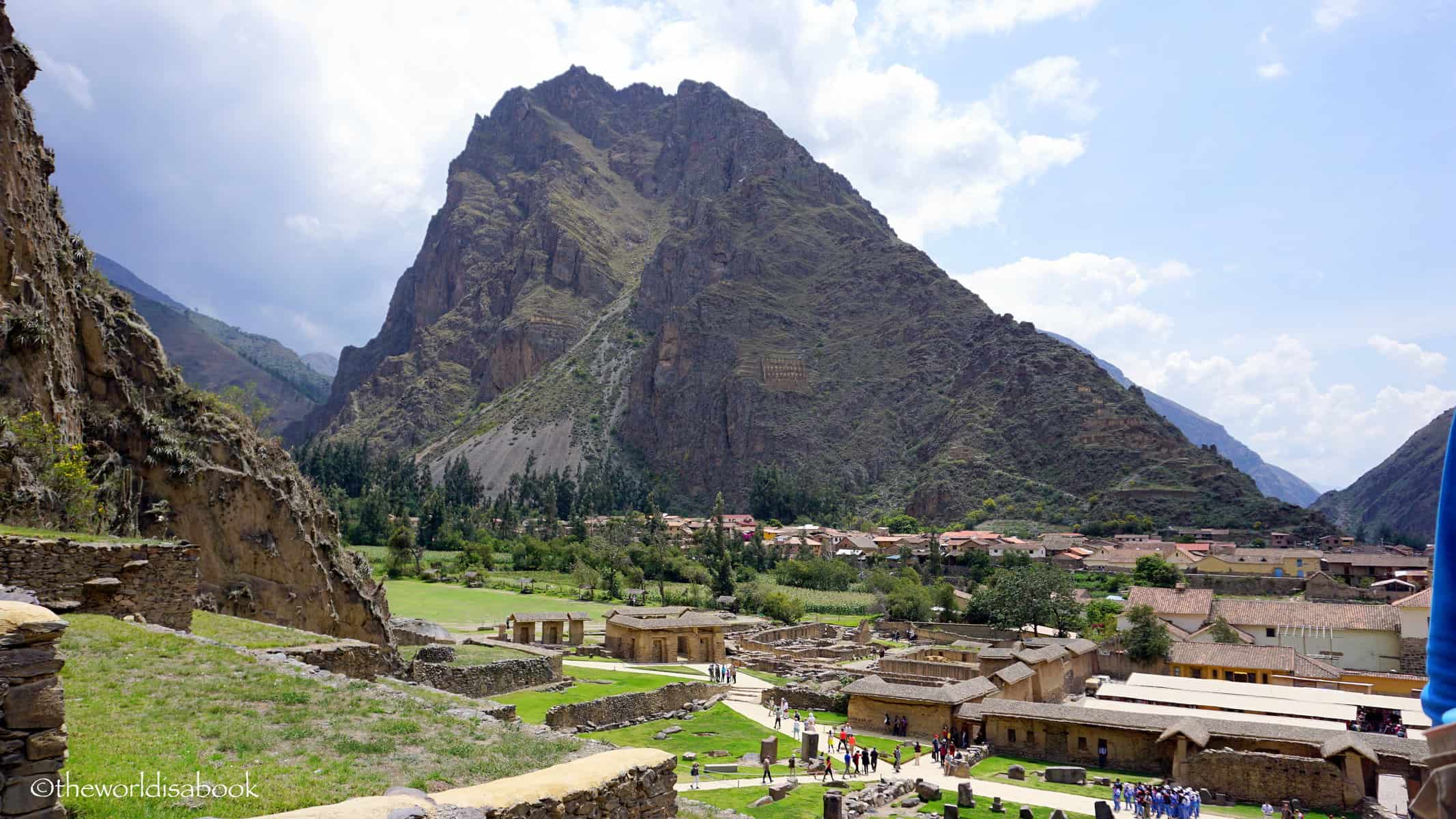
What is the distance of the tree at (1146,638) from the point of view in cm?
4641

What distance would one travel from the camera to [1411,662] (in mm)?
44688

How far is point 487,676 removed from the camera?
3028 cm

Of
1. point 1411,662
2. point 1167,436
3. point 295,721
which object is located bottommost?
point 1411,662

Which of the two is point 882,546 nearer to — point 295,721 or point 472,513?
point 472,513

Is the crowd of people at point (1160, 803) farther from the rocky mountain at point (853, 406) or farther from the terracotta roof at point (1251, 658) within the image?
the rocky mountain at point (853, 406)

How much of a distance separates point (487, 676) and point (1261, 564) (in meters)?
80.7

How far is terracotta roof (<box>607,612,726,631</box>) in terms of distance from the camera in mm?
47469

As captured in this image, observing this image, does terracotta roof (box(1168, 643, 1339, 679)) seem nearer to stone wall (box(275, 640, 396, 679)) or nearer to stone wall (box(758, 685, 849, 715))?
stone wall (box(758, 685, 849, 715))

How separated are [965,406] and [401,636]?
131388mm

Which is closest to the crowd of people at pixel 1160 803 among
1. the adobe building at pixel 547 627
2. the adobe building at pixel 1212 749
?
the adobe building at pixel 1212 749

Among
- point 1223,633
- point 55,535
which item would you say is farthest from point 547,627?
point 1223,633

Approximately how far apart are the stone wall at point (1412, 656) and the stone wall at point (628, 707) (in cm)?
3831

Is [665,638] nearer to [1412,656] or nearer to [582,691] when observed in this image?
[582,691]

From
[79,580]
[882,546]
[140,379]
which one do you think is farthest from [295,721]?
[882,546]
